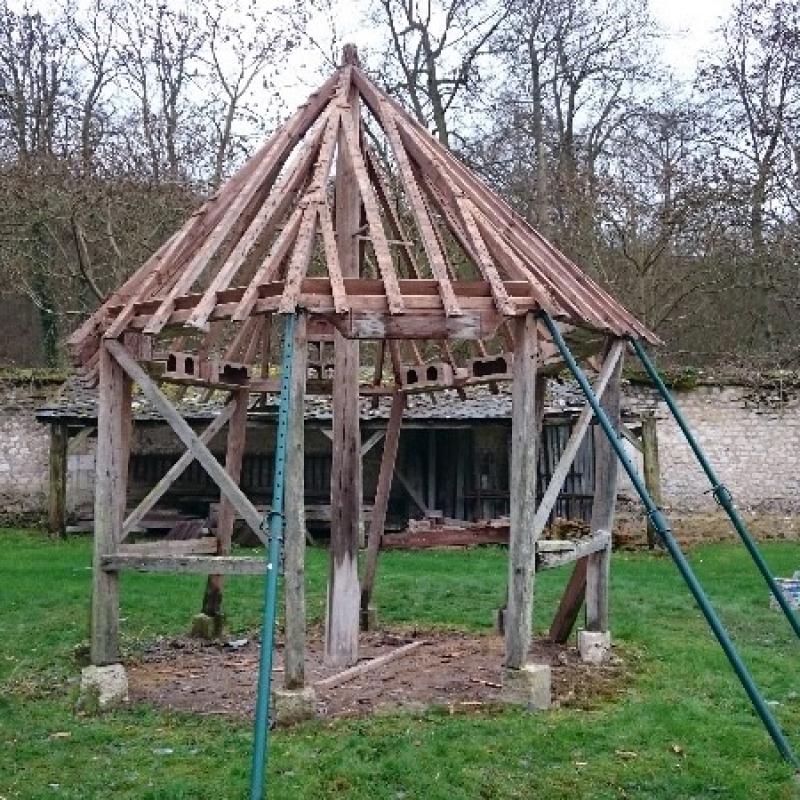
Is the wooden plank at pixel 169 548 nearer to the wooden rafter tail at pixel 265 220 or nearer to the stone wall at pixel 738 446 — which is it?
the wooden rafter tail at pixel 265 220

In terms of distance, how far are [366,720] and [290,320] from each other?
8.34 ft

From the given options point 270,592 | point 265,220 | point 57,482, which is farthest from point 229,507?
point 57,482

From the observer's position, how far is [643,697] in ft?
23.2

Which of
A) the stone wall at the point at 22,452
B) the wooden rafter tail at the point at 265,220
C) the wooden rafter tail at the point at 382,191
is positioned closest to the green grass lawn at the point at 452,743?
the wooden rafter tail at the point at 265,220

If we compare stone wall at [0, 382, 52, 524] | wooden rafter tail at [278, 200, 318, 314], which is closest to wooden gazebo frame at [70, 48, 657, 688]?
wooden rafter tail at [278, 200, 318, 314]

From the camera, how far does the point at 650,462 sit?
707 inches

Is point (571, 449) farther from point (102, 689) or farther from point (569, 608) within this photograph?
point (102, 689)

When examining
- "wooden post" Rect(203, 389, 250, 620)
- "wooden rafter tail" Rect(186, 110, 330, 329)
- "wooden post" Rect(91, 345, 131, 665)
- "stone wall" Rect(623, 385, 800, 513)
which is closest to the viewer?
"wooden rafter tail" Rect(186, 110, 330, 329)

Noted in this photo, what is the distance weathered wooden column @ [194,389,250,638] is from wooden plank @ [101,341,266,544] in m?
1.87

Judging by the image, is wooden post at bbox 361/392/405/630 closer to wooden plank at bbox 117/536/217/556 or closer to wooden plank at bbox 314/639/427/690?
wooden plank at bbox 314/639/427/690

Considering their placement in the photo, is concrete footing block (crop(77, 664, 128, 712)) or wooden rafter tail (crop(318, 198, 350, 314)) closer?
wooden rafter tail (crop(318, 198, 350, 314))

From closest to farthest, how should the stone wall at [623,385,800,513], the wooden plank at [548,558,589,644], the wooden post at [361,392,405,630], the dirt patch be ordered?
the dirt patch → the wooden plank at [548,558,589,644] → the wooden post at [361,392,405,630] → the stone wall at [623,385,800,513]

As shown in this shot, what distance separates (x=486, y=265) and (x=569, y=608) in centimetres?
335

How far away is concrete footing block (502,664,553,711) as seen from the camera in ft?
21.9
